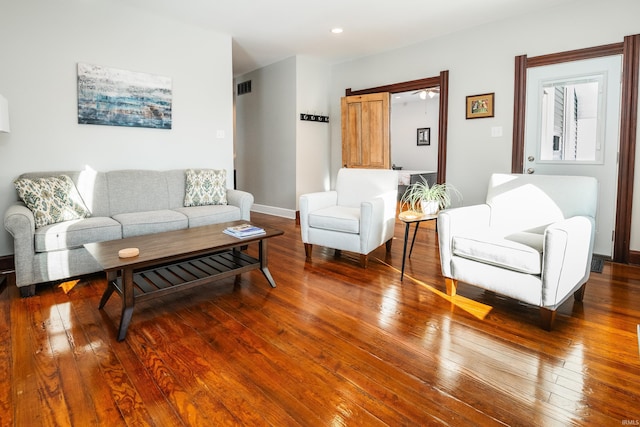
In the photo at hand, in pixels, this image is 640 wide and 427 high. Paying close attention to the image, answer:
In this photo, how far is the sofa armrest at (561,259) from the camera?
2045mm

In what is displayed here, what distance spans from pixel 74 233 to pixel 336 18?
3395 mm

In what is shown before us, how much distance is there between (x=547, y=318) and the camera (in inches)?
84.7

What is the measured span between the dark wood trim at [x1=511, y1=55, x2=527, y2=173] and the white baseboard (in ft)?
10.6

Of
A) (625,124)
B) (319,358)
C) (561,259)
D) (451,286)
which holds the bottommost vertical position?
(319,358)

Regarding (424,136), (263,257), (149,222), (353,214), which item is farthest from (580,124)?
(424,136)

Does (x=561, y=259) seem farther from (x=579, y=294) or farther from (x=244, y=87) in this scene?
(x=244, y=87)

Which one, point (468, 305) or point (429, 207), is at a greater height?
point (429, 207)

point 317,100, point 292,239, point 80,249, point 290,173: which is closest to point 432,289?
point 292,239

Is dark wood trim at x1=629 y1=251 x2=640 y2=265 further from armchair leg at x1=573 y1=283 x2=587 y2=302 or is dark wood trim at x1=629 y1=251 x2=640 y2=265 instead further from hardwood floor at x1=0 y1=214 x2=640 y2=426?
armchair leg at x1=573 y1=283 x2=587 y2=302

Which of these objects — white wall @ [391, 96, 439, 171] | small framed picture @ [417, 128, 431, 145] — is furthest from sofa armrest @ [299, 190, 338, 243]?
small framed picture @ [417, 128, 431, 145]

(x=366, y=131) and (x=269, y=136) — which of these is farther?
(x=269, y=136)

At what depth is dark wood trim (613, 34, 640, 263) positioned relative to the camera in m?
3.35

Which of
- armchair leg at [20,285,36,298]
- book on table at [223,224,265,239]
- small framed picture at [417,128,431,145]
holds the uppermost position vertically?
small framed picture at [417,128,431,145]

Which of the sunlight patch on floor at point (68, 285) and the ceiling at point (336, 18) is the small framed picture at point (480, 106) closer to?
the ceiling at point (336, 18)
